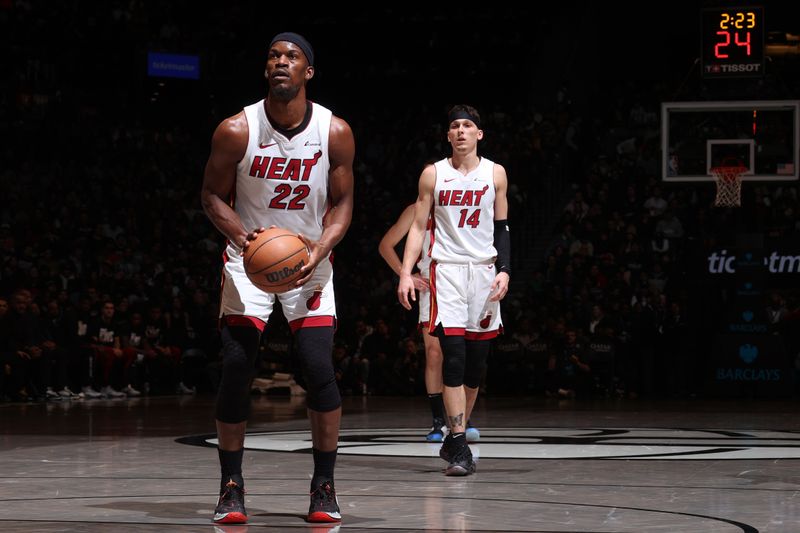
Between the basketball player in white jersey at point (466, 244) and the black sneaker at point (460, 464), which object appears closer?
the black sneaker at point (460, 464)

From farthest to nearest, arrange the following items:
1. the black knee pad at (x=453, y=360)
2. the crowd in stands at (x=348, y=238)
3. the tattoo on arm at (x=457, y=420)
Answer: the crowd in stands at (x=348, y=238), the black knee pad at (x=453, y=360), the tattoo on arm at (x=457, y=420)

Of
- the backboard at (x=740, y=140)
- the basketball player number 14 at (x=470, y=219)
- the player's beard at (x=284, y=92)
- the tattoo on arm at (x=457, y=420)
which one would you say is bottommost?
the tattoo on arm at (x=457, y=420)

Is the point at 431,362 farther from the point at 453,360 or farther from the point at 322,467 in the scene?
the point at 322,467

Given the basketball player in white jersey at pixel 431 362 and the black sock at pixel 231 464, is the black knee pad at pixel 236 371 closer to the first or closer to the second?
the black sock at pixel 231 464

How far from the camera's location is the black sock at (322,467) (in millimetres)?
5101

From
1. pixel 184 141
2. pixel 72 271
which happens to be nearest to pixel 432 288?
pixel 72 271

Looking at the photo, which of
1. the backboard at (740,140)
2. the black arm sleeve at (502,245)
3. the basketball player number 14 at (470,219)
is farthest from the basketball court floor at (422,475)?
the backboard at (740,140)

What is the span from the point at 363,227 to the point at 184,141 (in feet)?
17.9

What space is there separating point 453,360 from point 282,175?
2.29 meters

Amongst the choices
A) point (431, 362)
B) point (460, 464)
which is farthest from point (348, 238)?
point (460, 464)

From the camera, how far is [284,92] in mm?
5203

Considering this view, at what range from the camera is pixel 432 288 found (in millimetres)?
7629

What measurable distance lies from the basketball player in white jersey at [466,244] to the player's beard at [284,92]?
2358 mm

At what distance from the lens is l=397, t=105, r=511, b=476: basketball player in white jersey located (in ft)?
24.7
